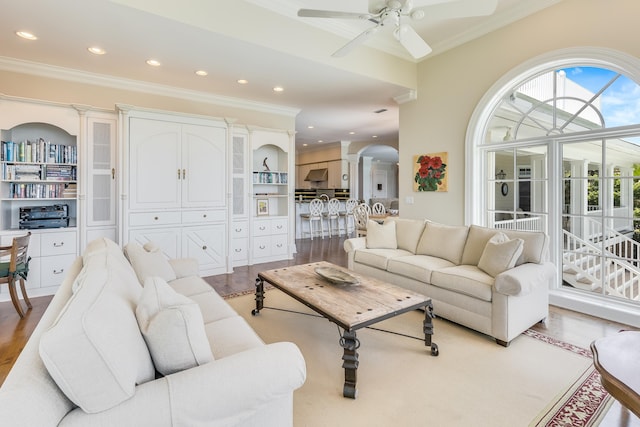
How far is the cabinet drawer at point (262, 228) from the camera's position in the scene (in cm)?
552

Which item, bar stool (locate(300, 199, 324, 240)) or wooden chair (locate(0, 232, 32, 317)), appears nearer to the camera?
wooden chair (locate(0, 232, 32, 317))

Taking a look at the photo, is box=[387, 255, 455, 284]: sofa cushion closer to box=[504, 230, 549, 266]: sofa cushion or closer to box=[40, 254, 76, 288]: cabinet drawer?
box=[504, 230, 549, 266]: sofa cushion

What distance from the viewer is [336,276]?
9.25 ft

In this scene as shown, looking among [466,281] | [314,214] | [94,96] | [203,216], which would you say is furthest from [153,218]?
[314,214]

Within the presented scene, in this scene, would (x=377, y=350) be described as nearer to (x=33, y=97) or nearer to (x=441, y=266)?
(x=441, y=266)

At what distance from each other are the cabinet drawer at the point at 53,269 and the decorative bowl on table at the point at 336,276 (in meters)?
3.32

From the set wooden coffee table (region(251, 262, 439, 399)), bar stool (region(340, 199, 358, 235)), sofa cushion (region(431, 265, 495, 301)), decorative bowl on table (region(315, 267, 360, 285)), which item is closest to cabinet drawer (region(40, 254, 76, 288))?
wooden coffee table (region(251, 262, 439, 399))

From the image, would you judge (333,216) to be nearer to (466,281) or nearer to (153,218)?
(153,218)

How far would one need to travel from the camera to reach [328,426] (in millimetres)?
1684

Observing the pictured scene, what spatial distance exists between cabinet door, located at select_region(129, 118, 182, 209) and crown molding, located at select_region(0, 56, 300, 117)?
0.86 meters

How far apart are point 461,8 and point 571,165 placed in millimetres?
2386

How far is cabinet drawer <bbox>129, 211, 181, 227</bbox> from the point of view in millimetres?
4188

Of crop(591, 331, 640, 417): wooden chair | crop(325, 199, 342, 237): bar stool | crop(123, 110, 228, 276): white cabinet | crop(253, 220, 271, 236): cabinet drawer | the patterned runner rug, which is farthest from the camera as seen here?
crop(325, 199, 342, 237): bar stool

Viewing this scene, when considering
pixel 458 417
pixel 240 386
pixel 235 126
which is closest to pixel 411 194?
pixel 235 126
